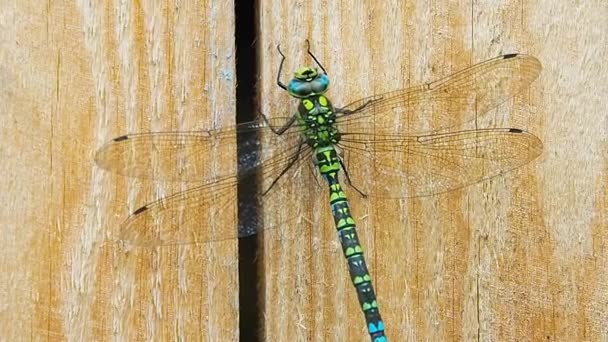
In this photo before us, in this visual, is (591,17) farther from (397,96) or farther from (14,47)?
(14,47)

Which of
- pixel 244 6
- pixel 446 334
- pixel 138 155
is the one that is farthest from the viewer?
pixel 244 6

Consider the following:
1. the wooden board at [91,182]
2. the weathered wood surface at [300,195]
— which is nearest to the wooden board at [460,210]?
the weathered wood surface at [300,195]

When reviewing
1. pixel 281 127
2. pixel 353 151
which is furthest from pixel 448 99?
pixel 281 127

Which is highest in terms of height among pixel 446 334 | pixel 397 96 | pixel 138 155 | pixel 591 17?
pixel 591 17

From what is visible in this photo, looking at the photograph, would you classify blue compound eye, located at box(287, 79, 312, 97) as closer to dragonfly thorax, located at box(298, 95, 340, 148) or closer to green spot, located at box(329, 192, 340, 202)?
dragonfly thorax, located at box(298, 95, 340, 148)

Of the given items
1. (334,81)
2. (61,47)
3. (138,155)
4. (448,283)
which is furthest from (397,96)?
(61,47)

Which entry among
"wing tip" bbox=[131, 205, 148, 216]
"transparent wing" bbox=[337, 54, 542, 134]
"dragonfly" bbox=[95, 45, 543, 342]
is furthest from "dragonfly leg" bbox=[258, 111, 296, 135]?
"wing tip" bbox=[131, 205, 148, 216]
